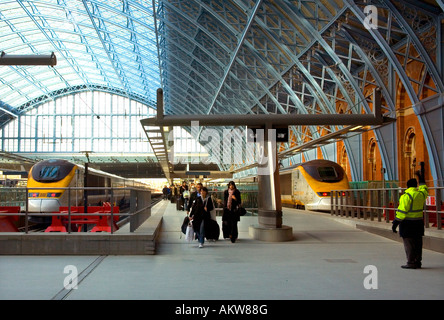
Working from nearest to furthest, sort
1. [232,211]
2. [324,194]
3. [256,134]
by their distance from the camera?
[232,211] < [256,134] < [324,194]

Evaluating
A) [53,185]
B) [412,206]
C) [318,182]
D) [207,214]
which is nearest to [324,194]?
[318,182]

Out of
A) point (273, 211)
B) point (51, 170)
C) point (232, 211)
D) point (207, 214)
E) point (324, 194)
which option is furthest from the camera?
point (324, 194)

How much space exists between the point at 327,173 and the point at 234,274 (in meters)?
19.3

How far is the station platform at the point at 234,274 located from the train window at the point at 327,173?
14.0 meters

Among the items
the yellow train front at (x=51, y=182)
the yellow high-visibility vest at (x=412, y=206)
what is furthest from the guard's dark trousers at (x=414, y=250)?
the yellow train front at (x=51, y=182)

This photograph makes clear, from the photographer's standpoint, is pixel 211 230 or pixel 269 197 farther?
pixel 269 197

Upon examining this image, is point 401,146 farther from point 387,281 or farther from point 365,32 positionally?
point 387,281

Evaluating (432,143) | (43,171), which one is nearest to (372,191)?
(432,143)

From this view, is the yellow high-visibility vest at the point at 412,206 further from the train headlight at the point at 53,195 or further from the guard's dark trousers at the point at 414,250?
the train headlight at the point at 53,195

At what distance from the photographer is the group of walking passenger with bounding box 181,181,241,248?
1227 cm

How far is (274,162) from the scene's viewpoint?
45.4 ft

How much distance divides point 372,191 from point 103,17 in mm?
36463

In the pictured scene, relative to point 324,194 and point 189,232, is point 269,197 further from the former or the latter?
point 324,194

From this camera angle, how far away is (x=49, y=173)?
2216cm
